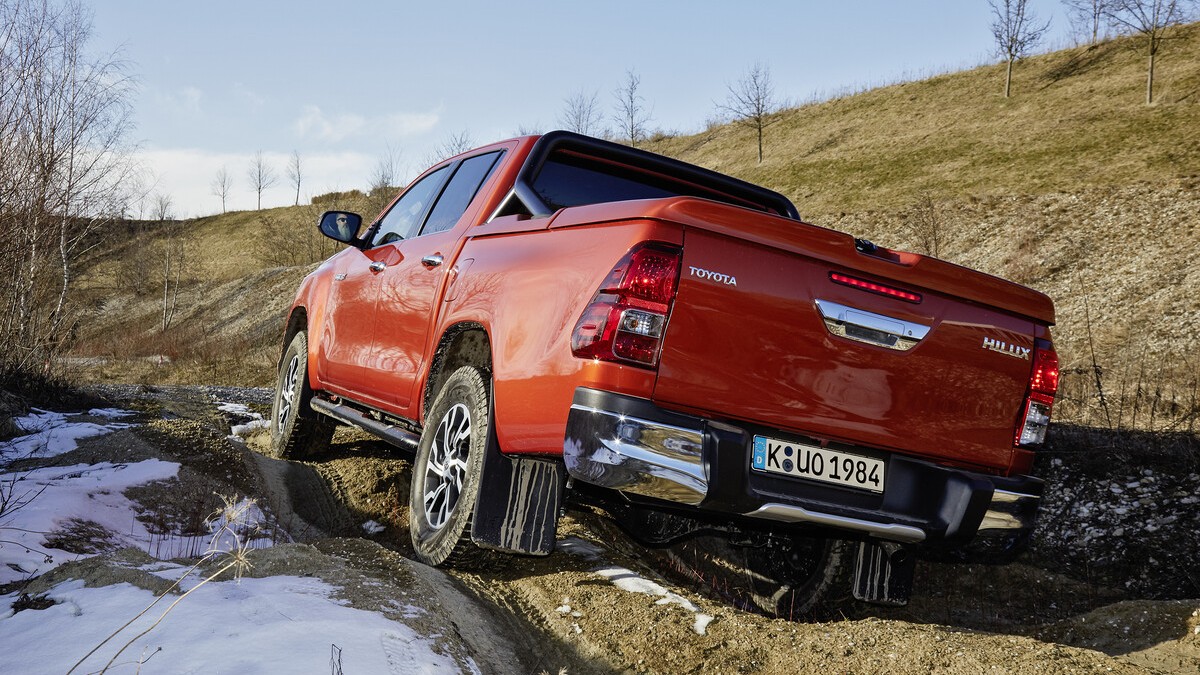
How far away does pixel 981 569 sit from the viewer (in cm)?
521

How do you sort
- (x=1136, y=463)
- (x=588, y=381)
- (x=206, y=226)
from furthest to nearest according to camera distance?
(x=206, y=226), (x=1136, y=463), (x=588, y=381)

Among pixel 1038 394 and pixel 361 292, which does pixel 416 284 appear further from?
pixel 1038 394

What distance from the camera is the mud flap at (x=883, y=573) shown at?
3732 millimetres

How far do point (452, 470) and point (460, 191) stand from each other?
1708 mm

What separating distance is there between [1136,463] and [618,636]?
184 inches

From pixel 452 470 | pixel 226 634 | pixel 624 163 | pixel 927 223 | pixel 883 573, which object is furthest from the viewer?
pixel 927 223

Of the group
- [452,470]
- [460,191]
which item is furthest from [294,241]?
[452,470]

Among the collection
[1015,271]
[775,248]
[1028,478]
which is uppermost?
[1015,271]

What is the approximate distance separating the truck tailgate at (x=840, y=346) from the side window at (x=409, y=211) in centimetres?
277

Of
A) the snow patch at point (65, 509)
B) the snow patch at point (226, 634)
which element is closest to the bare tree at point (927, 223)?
the snow patch at point (65, 509)

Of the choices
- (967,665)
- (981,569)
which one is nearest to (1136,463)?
(981,569)

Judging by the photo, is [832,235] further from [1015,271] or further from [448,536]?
[1015,271]

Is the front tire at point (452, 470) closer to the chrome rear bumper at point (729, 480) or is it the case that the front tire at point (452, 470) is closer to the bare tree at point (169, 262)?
the chrome rear bumper at point (729, 480)

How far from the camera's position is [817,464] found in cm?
287
